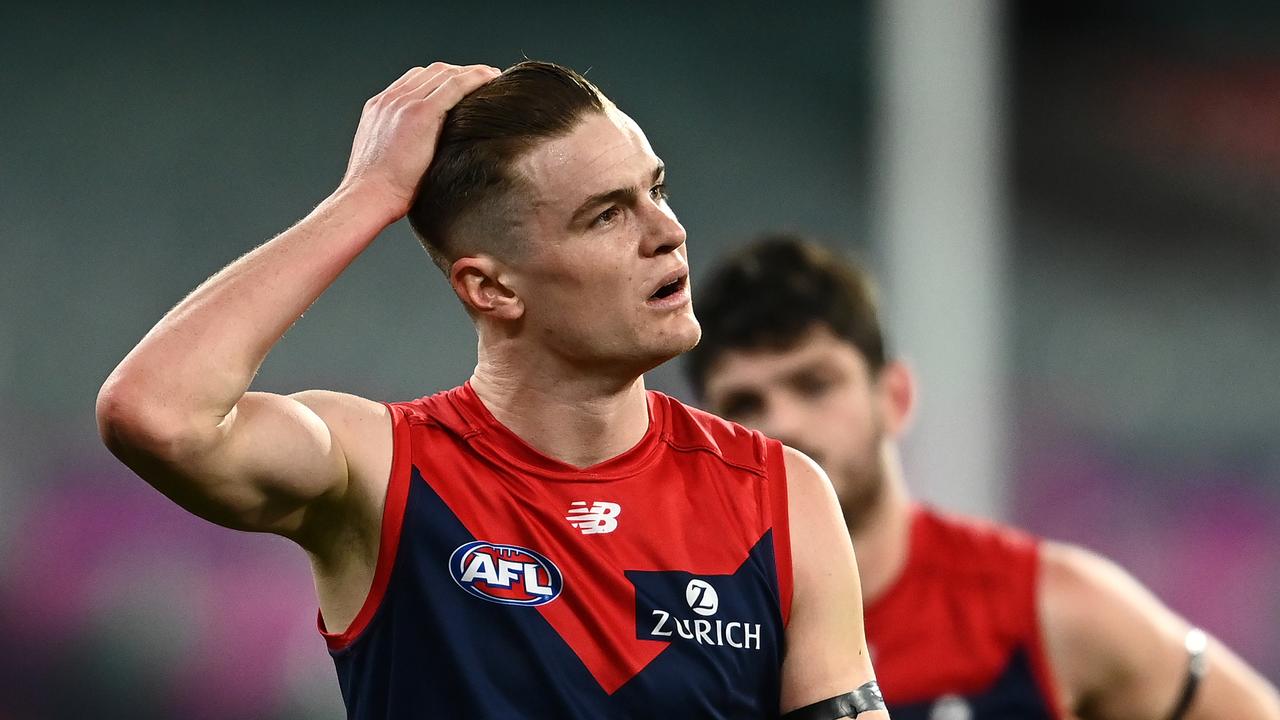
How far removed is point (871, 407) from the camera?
428cm

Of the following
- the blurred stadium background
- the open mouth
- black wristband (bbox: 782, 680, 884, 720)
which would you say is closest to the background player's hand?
the open mouth

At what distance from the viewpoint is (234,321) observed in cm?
230

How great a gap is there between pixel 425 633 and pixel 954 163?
7.80m

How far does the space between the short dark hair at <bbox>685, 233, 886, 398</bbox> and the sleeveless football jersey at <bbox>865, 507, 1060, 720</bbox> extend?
22.0 inches

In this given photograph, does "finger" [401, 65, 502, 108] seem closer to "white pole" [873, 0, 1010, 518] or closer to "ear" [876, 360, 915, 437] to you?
"ear" [876, 360, 915, 437]

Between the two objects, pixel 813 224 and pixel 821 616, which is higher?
pixel 821 616

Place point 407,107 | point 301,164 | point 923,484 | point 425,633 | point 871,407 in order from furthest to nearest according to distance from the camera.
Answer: point 301,164 → point 923,484 → point 871,407 → point 407,107 → point 425,633


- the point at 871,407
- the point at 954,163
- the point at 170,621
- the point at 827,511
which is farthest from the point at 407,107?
the point at 954,163

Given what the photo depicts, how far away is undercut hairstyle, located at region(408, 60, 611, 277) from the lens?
2520 millimetres

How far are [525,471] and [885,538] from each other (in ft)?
6.81

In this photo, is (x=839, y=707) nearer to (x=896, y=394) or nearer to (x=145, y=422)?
(x=145, y=422)

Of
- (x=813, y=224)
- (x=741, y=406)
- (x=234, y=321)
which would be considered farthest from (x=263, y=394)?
(x=813, y=224)

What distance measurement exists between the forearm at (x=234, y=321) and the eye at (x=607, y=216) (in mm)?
303

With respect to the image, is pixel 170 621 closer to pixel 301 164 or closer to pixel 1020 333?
pixel 301 164
